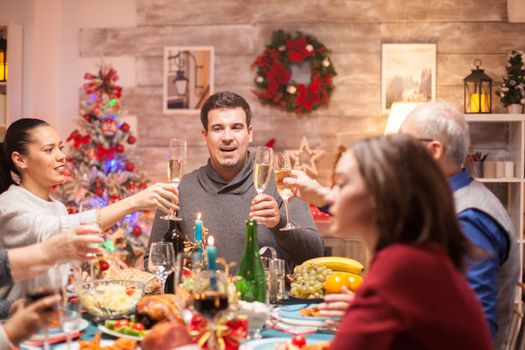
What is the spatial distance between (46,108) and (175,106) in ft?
3.64

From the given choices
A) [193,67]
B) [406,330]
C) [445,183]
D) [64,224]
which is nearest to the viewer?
[406,330]

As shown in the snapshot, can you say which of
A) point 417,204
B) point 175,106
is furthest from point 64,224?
point 175,106

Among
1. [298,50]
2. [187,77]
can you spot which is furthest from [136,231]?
[298,50]

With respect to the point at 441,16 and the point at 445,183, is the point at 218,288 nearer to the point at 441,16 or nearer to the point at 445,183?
the point at 445,183

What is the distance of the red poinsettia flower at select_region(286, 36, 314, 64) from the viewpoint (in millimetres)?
5367

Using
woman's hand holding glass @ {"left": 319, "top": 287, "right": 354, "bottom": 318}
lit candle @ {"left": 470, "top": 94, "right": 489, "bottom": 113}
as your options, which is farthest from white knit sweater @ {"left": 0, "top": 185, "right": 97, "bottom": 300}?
lit candle @ {"left": 470, "top": 94, "right": 489, "bottom": 113}

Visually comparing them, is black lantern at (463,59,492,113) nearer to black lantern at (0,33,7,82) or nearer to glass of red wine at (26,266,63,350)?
black lantern at (0,33,7,82)

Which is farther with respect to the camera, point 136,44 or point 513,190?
point 136,44

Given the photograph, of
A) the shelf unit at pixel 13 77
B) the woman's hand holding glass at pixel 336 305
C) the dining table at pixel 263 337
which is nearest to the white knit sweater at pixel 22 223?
the dining table at pixel 263 337

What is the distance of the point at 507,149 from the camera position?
5.31 meters

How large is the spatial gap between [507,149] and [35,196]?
151 inches

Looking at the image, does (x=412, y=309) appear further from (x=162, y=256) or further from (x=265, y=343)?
(x=162, y=256)

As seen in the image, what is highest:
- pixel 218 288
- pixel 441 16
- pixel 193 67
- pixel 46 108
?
pixel 441 16

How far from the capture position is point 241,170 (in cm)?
317
